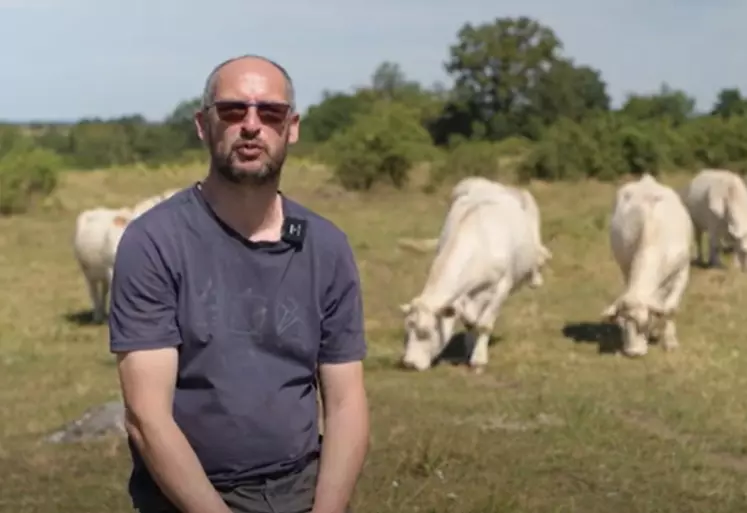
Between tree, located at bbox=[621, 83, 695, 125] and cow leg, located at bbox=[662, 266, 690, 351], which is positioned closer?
cow leg, located at bbox=[662, 266, 690, 351]

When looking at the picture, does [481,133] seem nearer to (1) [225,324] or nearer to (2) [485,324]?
(2) [485,324]

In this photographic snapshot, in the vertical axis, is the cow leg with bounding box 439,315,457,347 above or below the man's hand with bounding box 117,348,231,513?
below

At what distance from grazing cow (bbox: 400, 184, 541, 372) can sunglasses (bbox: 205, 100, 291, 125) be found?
330 inches

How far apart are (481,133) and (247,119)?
51.7m

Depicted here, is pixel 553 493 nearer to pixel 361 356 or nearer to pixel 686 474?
pixel 686 474

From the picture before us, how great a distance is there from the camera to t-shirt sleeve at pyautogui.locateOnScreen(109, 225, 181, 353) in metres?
3.23

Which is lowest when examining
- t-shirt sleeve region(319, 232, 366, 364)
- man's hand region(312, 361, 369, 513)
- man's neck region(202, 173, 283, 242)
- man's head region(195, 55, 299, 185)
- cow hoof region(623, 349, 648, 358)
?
cow hoof region(623, 349, 648, 358)

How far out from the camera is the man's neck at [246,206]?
334cm

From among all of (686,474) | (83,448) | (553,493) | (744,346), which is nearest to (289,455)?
(553,493)

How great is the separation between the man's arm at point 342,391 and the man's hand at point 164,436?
0.31 m

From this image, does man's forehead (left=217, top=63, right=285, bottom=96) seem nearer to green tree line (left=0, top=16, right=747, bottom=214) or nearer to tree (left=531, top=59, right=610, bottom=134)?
green tree line (left=0, top=16, right=747, bottom=214)

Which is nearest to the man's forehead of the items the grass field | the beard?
the beard

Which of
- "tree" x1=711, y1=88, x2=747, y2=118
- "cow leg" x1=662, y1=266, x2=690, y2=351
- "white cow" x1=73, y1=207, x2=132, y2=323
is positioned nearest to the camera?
"cow leg" x1=662, y1=266, x2=690, y2=351

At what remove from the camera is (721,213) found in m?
19.1
